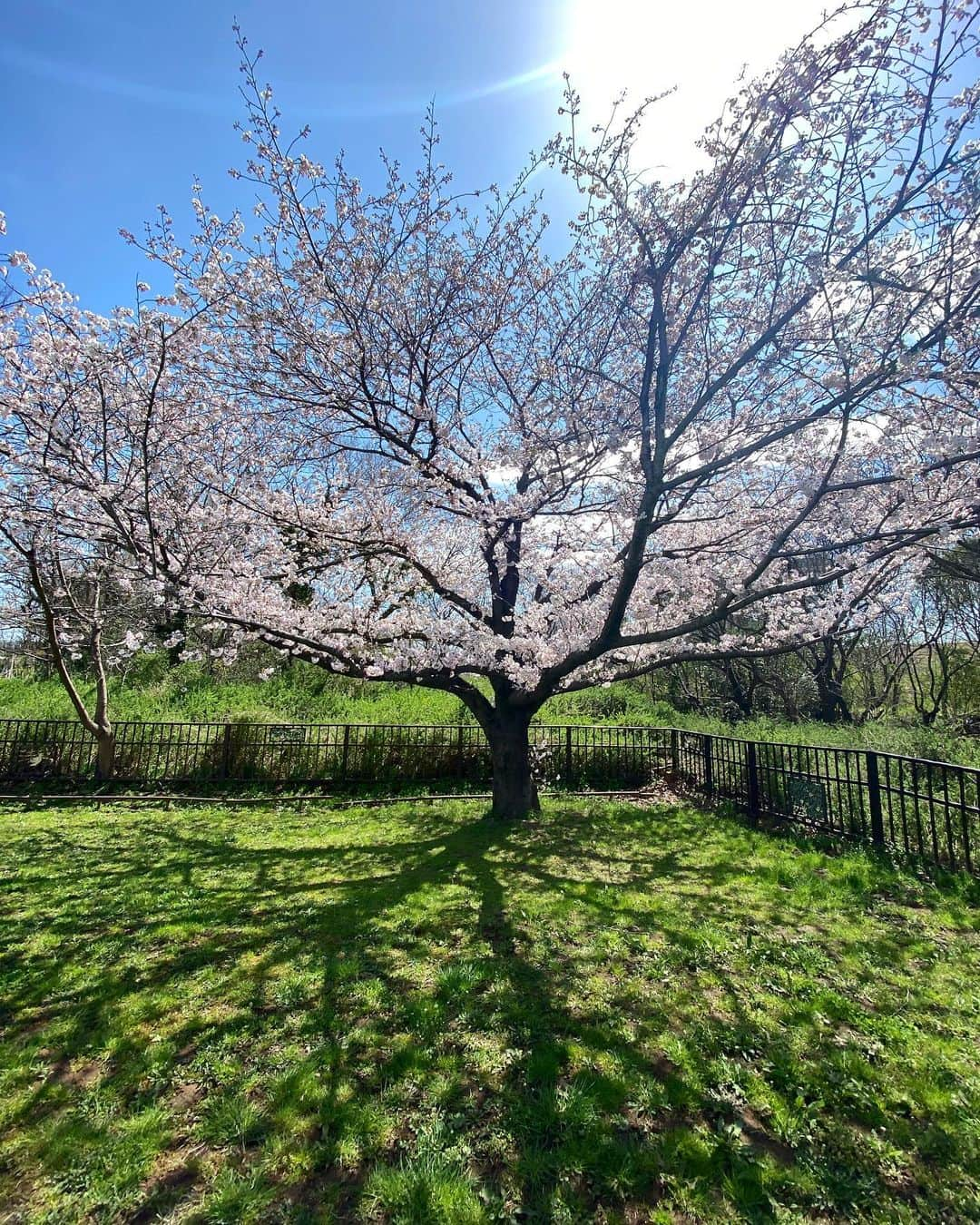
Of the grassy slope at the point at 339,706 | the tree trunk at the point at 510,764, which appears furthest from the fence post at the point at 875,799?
the tree trunk at the point at 510,764

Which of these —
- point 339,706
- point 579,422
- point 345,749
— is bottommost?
point 345,749

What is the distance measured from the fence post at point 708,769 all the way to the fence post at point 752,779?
1129mm

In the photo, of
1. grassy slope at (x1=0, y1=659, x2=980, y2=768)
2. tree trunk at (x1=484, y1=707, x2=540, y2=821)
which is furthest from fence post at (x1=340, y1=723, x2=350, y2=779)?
tree trunk at (x1=484, y1=707, x2=540, y2=821)

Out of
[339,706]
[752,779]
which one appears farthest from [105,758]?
[752,779]

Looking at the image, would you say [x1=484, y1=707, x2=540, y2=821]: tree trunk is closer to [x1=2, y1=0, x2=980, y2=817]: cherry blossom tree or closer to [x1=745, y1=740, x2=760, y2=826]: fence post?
[x1=2, y1=0, x2=980, y2=817]: cherry blossom tree

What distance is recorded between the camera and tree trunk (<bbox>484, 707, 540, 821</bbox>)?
315 inches

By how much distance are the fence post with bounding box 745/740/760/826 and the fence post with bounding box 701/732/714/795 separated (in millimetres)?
1129

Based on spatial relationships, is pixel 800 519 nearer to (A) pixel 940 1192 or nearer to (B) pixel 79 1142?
(A) pixel 940 1192

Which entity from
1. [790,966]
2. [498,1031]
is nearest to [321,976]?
[498,1031]

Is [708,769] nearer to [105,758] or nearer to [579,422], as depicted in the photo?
[579,422]

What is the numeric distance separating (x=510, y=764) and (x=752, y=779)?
12.0 feet

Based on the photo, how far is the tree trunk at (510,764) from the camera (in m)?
8.01

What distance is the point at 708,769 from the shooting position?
948 centimetres

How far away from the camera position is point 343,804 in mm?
9750
